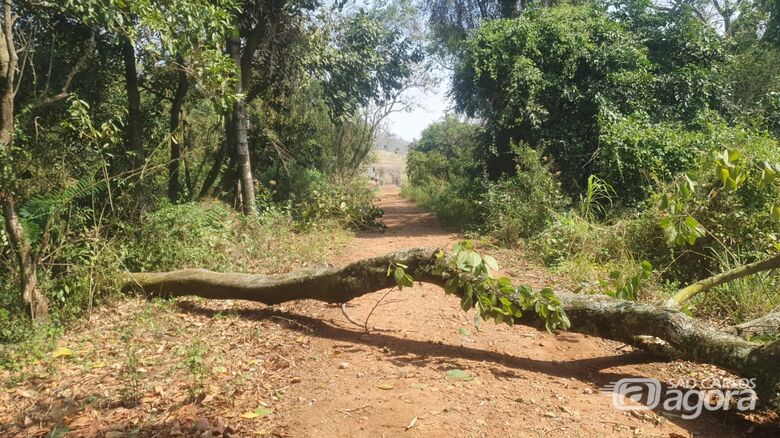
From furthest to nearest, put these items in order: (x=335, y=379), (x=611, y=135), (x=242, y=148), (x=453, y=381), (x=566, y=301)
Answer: (x=242, y=148), (x=611, y=135), (x=566, y=301), (x=335, y=379), (x=453, y=381)

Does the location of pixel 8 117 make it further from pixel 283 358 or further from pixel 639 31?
pixel 639 31

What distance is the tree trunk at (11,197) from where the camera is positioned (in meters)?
4.45

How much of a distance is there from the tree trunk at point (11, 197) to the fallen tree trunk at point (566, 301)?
992 millimetres

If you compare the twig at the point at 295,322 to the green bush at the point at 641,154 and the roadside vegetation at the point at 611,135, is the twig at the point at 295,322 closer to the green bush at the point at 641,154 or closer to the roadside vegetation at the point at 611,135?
the roadside vegetation at the point at 611,135

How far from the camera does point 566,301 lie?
3990mm

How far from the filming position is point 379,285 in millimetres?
4652

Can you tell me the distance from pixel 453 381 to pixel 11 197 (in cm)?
445

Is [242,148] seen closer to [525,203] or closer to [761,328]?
[525,203]

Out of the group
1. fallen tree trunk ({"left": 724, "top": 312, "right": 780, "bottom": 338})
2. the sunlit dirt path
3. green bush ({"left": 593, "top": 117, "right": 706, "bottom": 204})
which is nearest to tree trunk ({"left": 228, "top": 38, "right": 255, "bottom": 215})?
the sunlit dirt path

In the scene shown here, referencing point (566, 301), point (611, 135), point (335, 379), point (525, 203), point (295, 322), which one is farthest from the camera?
point (525, 203)

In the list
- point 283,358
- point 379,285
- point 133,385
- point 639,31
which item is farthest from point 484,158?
point 133,385

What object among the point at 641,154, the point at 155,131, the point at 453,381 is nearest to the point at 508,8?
the point at 641,154

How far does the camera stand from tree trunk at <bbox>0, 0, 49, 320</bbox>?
445 centimetres

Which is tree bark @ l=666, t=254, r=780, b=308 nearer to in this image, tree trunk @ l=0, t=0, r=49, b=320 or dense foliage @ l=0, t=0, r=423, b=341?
dense foliage @ l=0, t=0, r=423, b=341
